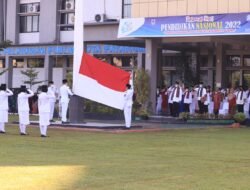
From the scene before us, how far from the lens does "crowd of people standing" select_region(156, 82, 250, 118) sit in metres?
30.5

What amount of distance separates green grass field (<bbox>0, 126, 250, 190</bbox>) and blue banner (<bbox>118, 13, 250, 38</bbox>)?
23.2ft

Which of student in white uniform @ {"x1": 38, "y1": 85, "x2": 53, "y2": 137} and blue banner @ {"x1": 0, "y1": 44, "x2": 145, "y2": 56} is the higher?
blue banner @ {"x1": 0, "y1": 44, "x2": 145, "y2": 56}

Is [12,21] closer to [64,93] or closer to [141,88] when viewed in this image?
[141,88]

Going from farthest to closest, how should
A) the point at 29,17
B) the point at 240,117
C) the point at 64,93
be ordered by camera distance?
1. the point at 29,17
2. the point at 240,117
3. the point at 64,93

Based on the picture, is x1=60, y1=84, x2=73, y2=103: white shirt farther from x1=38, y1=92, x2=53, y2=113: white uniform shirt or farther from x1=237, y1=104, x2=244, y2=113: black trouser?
x1=237, y1=104, x2=244, y2=113: black trouser

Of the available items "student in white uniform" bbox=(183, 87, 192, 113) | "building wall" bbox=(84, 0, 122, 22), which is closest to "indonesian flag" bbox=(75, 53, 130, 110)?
"student in white uniform" bbox=(183, 87, 192, 113)

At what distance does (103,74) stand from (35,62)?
25.7 metres

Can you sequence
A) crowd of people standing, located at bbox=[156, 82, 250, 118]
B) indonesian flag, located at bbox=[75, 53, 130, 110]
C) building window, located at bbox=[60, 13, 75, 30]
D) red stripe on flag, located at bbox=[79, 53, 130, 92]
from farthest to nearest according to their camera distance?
1. building window, located at bbox=[60, 13, 75, 30]
2. crowd of people standing, located at bbox=[156, 82, 250, 118]
3. red stripe on flag, located at bbox=[79, 53, 130, 92]
4. indonesian flag, located at bbox=[75, 53, 130, 110]

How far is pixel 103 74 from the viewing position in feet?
85.0

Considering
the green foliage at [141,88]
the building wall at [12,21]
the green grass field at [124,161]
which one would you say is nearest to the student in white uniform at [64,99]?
the green grass field at [124,161]

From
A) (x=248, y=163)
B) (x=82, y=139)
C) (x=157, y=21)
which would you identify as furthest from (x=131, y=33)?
(x=248, y=163)

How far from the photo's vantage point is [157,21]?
101 feet

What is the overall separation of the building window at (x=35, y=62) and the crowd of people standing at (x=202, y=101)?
1790 centimetres

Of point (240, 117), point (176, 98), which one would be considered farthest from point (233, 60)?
point (240, 117)
